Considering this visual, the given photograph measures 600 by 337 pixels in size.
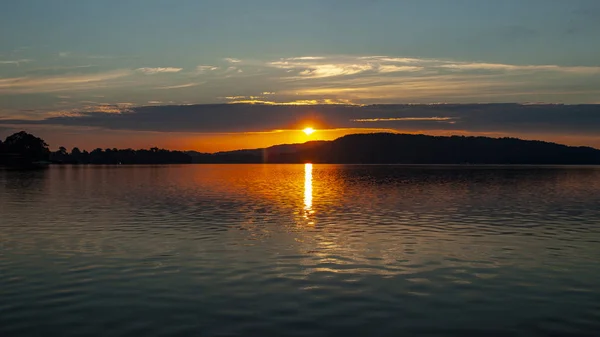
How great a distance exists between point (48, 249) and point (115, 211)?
25.2 meters

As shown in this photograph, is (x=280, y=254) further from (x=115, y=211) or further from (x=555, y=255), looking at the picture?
(x=115, y=211)

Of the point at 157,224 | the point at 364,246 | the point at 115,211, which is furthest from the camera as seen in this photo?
the point at 115,211

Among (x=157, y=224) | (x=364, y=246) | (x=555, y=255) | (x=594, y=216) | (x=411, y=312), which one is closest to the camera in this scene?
(x=411, y=312)

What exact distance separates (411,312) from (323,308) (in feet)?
11.4

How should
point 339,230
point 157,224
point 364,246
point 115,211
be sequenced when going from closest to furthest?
1. point 364,246
2. point 339,230
3. point 157,224
4. point 115,211

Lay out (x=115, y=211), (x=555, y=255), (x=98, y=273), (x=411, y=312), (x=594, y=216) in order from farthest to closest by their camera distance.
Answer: (x=115, y=211) → (x=594, y=216) → (x=555, y=255) → (x=98, y=273) → (x=411, y=312)

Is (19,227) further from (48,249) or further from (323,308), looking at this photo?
(323,308)

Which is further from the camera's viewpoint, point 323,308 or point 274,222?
point 274,222

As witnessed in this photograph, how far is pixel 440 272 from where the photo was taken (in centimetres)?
2784

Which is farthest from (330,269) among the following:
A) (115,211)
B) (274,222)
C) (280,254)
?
(115,211)

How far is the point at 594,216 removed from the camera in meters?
55.9

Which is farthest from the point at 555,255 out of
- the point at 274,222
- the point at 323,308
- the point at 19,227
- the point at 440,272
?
the point at 19,227

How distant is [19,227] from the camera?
45.3m

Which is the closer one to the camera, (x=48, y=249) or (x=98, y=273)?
(x=98, y=273)
